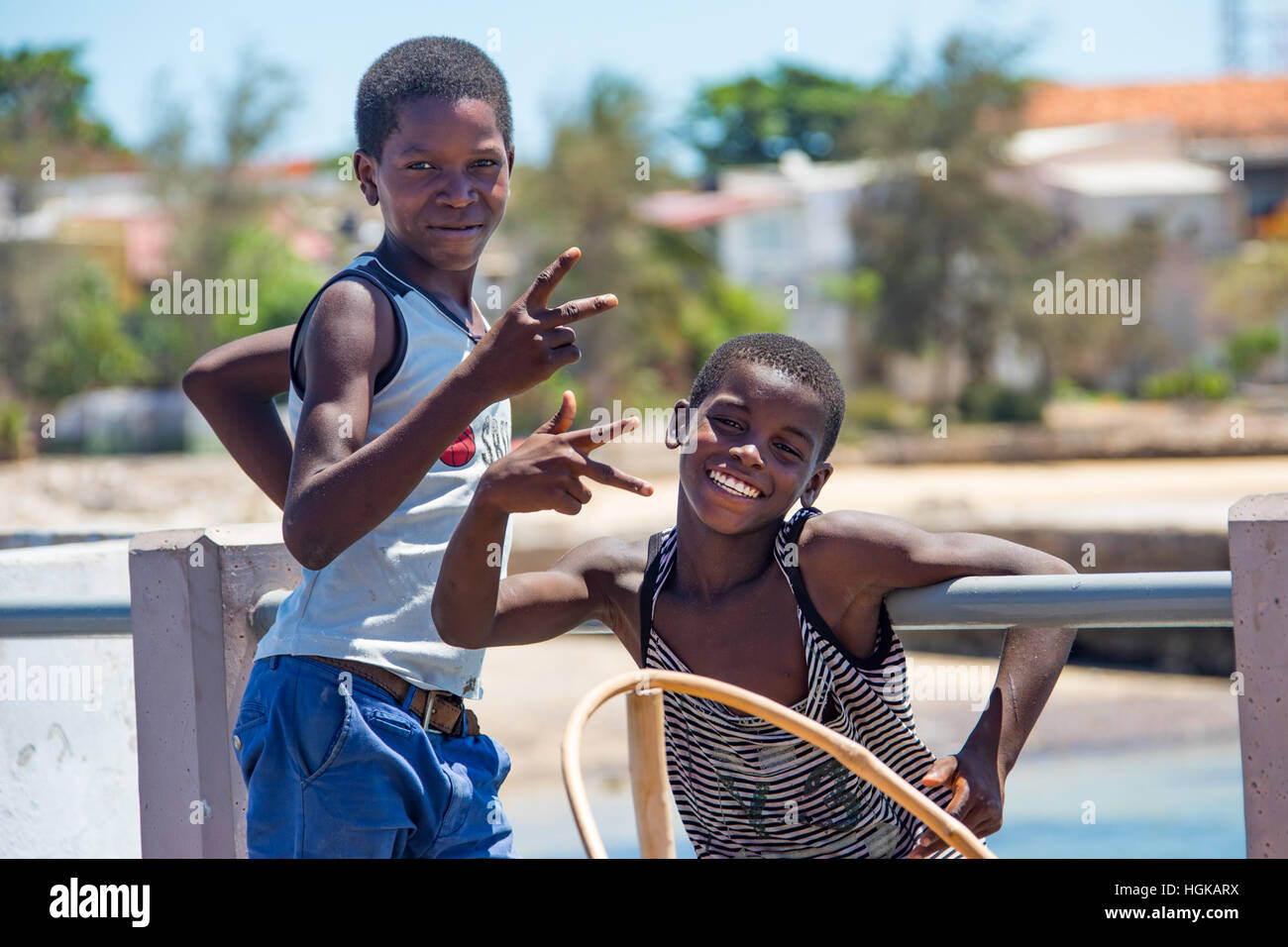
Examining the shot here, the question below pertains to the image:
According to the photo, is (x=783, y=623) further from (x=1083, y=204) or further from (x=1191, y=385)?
(x=1083, y=204)

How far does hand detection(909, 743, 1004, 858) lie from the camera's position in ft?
6.42

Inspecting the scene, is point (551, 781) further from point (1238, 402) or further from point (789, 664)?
point (1238, 402)

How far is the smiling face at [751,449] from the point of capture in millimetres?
2090

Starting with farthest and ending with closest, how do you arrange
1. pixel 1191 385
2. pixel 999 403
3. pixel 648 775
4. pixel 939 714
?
pixel 1191 385 → pixel 999 403 → pixel 939 714 → pixel 648 775

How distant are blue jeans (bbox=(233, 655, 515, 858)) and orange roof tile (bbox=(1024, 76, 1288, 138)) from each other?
39497 mm

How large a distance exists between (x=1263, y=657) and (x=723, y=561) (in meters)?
0.78

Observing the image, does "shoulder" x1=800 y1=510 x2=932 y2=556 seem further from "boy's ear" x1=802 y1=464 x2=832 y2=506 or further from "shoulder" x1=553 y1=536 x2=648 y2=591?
"shoulder" x1=553 y1=536 x2=648 y2=591

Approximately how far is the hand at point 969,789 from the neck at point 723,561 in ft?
1.35

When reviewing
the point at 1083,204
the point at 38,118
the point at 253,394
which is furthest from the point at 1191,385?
the point at 253,394

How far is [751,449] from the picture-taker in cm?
208

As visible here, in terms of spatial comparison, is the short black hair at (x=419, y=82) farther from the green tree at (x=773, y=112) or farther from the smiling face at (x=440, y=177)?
the green tree at (x=773, y=112)

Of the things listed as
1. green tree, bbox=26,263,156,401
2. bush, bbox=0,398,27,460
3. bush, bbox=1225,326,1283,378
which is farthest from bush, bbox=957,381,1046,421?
bush, bbox=0,398,27,460

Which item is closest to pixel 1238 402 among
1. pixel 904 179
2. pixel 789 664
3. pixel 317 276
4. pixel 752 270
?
pixel 904 179

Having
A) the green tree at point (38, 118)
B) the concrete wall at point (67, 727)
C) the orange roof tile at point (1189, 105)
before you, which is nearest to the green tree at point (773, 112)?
the orange roof tile at point (1189, 105)
